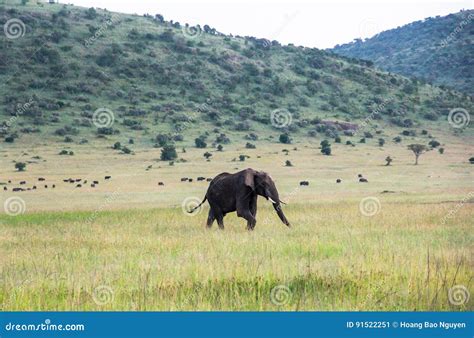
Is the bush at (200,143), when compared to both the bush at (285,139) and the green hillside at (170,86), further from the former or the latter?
the bush at (285,139)

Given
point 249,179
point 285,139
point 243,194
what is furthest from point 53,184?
point 285,139

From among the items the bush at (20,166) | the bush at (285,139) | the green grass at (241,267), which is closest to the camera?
the green grass at (241,267)

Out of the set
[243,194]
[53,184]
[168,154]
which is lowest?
[53,184]

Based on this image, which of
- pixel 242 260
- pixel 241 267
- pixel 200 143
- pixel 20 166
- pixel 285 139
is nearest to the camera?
pixel 241 267

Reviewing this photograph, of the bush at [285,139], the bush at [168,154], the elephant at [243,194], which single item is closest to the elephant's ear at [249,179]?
the elephant at [243,194]

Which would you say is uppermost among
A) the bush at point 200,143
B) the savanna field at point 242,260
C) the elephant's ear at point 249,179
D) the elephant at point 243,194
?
the bush at point 200,143

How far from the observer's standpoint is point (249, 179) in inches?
626

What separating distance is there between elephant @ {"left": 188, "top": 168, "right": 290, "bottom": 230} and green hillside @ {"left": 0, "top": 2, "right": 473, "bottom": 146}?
176 feet

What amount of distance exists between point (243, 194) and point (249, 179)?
0.49m

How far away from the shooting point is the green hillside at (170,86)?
83275 millimetres

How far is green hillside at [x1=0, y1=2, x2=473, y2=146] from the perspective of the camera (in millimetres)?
83275

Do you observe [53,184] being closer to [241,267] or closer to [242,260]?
[242,260]

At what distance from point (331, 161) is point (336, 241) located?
46.5 metres
